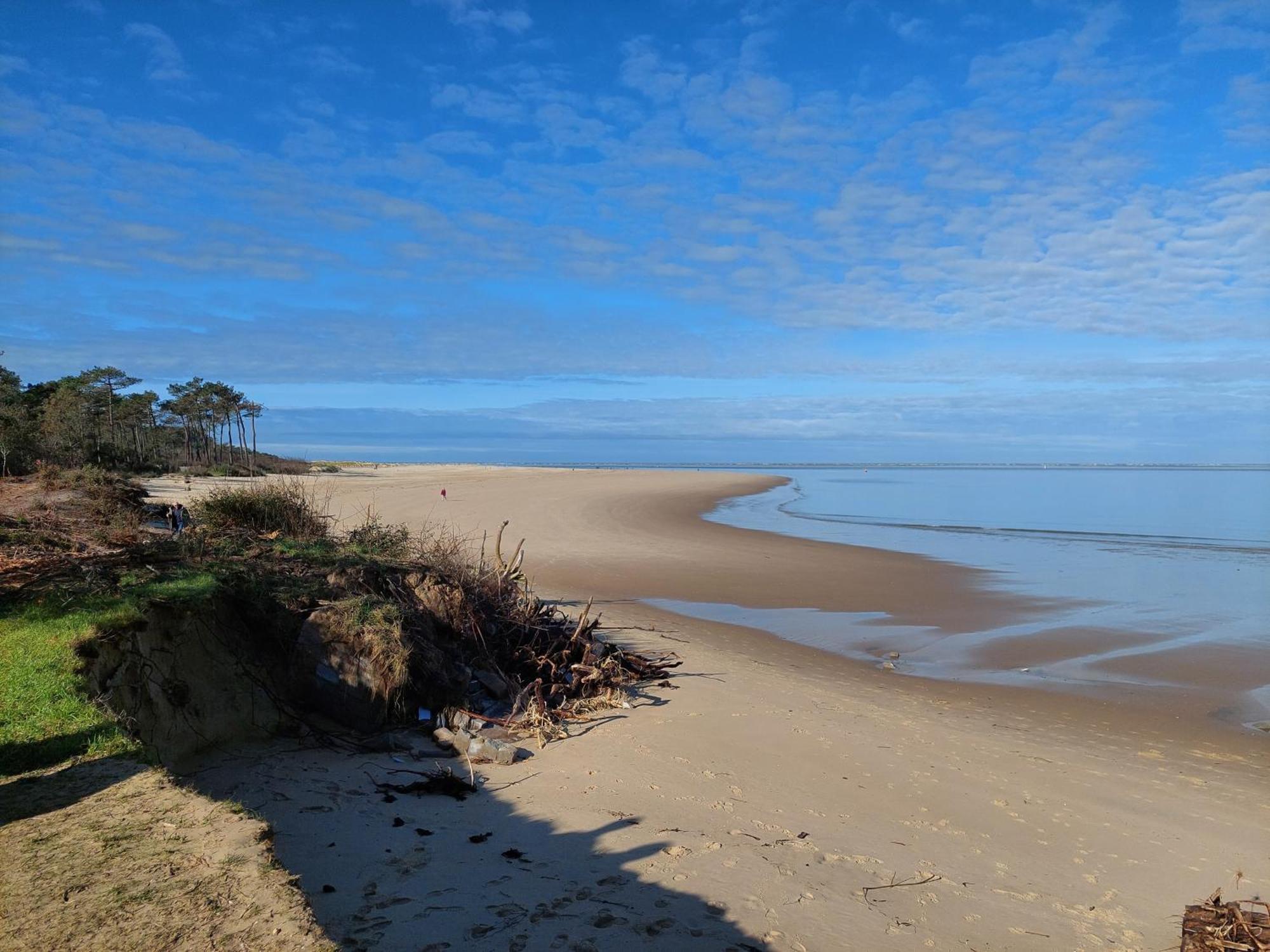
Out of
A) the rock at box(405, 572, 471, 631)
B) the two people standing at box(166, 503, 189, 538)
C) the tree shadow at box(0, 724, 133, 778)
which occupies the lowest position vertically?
the tree shadow at box(0, 724, 133, 778)

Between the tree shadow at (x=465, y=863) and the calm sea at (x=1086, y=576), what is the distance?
6177mm

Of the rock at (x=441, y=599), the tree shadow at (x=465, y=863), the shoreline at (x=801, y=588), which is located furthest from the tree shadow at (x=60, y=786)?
the shoreline at (x=801, y=588)

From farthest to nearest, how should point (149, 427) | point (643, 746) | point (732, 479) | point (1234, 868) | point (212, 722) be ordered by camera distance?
point (732, 479) → point (149, 427) → point (643, 746) → point (212, 722) → point (1234, 868)

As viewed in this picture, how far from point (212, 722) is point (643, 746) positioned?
9.95 feet

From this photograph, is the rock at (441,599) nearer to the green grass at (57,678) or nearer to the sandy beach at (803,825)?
the sandy beach at (803,825)

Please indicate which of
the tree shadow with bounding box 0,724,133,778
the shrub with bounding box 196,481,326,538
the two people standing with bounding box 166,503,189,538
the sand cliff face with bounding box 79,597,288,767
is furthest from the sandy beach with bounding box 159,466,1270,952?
the shrub with bounding box 196,481,326,538

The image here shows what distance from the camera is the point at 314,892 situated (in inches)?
143

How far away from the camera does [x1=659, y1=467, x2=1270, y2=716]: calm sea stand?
383 inches

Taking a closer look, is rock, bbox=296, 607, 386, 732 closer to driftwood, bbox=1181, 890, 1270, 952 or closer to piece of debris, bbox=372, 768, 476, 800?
piece of debris, bbox=372, 768, 476, 800

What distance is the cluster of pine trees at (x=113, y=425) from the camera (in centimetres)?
1908

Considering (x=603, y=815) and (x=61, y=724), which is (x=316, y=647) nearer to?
(x=61, y=724)

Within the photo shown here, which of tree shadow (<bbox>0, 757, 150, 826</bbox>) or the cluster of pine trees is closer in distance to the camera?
tree shadow (<bbox>0, 757, 150, 826</bbox>)

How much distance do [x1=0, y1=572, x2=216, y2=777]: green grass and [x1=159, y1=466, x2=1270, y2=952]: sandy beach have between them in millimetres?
839

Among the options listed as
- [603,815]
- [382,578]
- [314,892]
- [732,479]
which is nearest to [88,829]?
[314,892]
